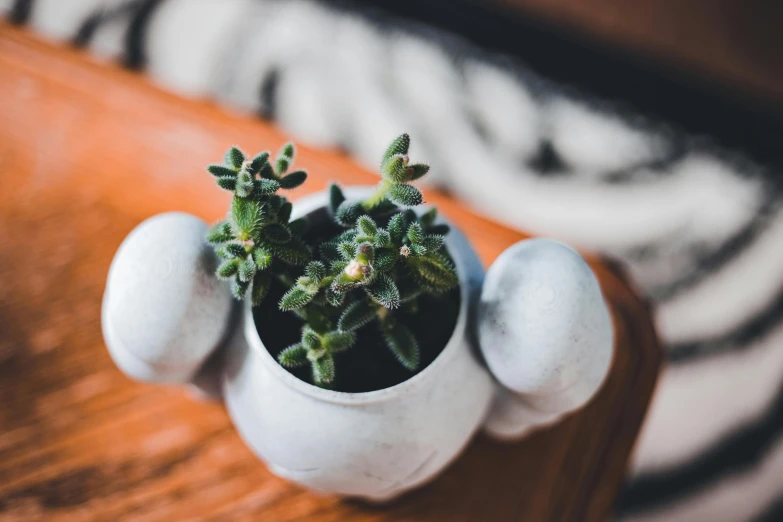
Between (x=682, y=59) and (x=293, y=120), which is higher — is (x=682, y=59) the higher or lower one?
the higher one

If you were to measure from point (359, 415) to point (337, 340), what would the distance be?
36 millimetres

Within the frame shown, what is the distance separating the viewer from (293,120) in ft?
3.09

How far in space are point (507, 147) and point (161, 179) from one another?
0.51m

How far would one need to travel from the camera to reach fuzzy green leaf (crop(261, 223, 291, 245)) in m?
0.30

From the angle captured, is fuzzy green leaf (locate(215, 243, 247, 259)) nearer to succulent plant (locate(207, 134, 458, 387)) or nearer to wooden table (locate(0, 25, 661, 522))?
succulent plant (locate(207, 134, 458, 387))

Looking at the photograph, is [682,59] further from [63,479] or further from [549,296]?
[63,479]

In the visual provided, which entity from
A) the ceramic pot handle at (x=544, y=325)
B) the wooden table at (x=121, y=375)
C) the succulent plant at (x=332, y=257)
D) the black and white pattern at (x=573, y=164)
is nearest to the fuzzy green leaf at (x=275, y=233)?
the succulent plant at (x=332, y=257)

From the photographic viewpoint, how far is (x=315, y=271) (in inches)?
11.9

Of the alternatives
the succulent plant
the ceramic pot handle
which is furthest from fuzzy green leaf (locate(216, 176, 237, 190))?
the ceramic pot handle

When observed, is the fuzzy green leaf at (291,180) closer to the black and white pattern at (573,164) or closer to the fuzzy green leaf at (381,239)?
the fuzzy green leaf at (381,239)

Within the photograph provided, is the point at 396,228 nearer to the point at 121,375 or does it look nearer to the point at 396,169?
the point at 396,169

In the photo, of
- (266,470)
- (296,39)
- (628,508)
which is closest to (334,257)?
(266,470)

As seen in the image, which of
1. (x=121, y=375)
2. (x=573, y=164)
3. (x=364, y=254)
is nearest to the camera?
(x=364, y=254)

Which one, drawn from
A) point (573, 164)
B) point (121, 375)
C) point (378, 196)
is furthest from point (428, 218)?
point (573, 164)
